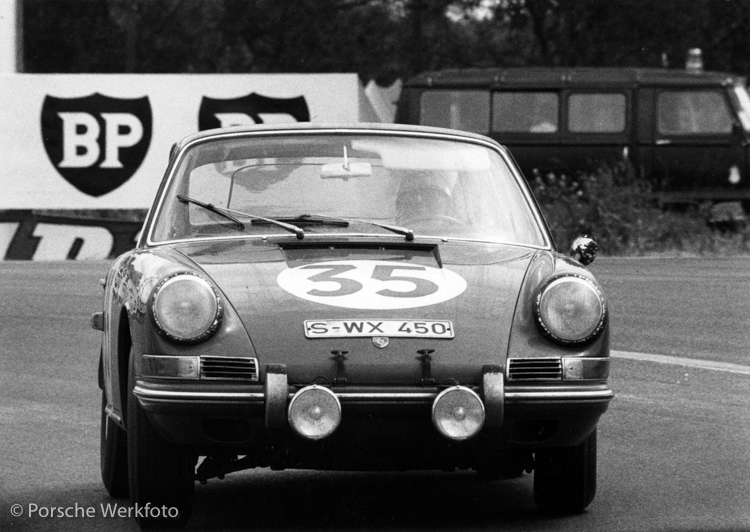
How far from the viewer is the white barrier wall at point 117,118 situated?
768 inches

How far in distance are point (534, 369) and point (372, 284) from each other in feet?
1.84

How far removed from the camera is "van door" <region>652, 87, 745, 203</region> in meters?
19.6

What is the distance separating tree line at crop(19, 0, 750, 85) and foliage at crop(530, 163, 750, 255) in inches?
537

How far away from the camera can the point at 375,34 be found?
121ft

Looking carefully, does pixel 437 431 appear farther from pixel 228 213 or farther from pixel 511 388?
pixel 228 213

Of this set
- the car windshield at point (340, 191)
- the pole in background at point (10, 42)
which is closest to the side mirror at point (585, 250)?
the car windshield at point (340, 191)

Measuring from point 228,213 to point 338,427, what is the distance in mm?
1303

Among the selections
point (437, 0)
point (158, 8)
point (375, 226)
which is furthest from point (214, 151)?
point (158, 8)

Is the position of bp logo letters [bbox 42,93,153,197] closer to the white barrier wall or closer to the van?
the white barrier wall

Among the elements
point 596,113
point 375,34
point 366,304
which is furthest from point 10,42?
point 375,34

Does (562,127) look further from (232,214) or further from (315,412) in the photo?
(315,412)

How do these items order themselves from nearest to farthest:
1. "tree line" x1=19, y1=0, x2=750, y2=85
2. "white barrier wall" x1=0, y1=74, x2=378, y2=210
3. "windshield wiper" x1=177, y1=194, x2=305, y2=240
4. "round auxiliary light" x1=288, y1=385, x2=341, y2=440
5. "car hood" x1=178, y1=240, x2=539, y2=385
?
"round auxiliary light" x1=288, y1=385, x2=341, y2=440 → "car hood" x1=178, y1=240, x2=539, y2=385 → "windshield wiper" x1=177, y1=194, x2=305, y2=240 → "white barrier wall" x1=0, y1=74, x2=378, y2=210 → "tree line" x1=19, y1=0, x2=750, y2=85

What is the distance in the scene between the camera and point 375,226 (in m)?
5.94

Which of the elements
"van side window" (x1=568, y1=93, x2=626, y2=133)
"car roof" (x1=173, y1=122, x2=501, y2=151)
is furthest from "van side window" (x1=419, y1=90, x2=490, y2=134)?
"car roof" (x1=173, y1=122, x2=501, y2=151)
